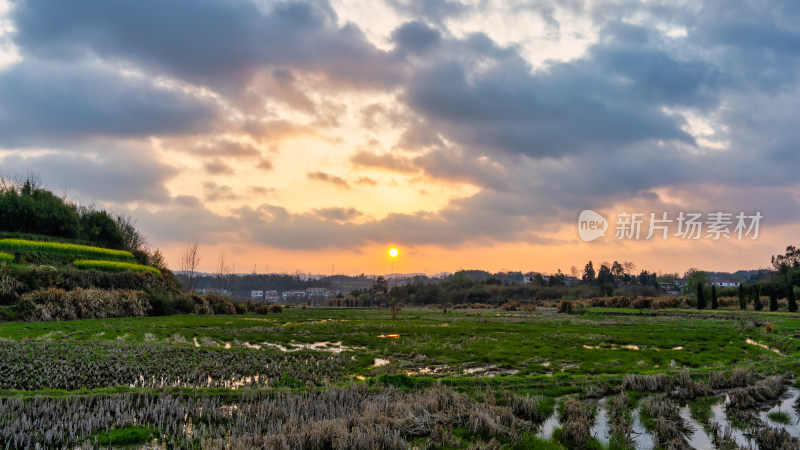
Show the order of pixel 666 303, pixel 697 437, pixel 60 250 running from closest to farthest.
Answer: pixel 697 437, pixel 60 250, pixel 666 303

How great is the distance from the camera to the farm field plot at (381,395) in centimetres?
799

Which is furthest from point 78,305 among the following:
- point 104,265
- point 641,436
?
point 641,436

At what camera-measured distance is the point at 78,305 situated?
1147 inches

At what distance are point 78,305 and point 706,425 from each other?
109ft

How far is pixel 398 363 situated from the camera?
17.6 meters

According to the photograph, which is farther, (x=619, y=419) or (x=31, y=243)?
(x=31, y=243)

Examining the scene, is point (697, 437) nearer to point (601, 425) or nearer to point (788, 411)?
point (601, 425)

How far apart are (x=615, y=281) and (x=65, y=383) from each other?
491ft

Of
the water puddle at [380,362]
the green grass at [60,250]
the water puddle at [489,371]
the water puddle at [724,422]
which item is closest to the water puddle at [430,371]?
the water puddle at [489,371]

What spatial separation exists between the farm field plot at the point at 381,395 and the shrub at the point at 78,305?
18.4 ft

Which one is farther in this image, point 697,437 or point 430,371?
point 430,371

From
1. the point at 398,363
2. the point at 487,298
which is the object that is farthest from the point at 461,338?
the point at 487,298

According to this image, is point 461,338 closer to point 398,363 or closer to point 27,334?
point 398,363

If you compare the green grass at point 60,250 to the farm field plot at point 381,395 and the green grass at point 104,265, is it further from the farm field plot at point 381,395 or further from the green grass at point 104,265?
the farm field plot at point 381,395
